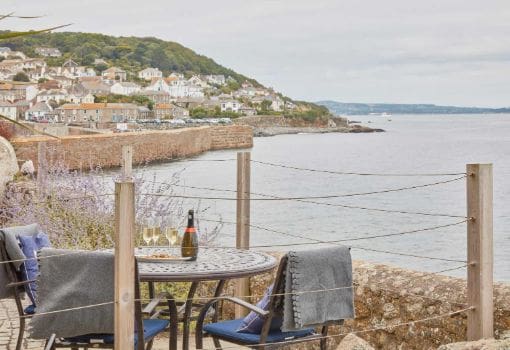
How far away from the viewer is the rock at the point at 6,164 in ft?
44.9

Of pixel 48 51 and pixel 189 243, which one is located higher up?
pixel 48 51

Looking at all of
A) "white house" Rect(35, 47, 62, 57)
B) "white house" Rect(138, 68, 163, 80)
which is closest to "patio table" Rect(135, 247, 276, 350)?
"white house" Rect(35, 47, 62, 57)

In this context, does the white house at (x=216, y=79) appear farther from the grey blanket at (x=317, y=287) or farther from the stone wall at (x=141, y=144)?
the grey blanket at (x=317, y=287)

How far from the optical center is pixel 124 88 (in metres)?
124

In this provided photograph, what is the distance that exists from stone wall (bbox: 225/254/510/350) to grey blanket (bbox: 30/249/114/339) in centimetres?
151

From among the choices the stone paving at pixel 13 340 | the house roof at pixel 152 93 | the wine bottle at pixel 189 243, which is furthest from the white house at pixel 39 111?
the wine bottle at pixel 189 243

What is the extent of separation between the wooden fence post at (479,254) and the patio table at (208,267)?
3.17 ft

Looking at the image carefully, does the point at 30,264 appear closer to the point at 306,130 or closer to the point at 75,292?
the point at 75,292

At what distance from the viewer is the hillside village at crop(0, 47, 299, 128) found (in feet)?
325

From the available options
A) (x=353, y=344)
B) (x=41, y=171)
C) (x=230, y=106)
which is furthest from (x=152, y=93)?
(x=353, y=344)

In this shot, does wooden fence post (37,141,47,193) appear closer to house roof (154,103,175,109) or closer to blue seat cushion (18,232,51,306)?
blue seat cushion (18,232,51,306)

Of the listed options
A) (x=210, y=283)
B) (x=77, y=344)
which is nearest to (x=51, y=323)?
(x=77, y=344)

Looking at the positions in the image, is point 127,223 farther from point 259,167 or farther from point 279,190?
point 259,167

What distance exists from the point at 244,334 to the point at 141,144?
50.9 m
